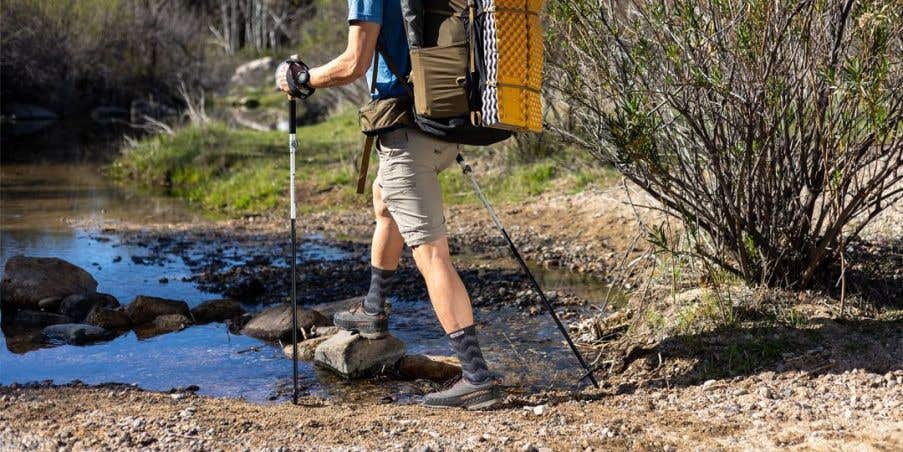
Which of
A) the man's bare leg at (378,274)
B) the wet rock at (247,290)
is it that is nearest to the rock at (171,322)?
the wet rock at (247,290)

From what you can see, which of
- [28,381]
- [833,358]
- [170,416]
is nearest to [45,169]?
[28,381]

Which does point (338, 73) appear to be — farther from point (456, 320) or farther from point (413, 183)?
point (456, 320)

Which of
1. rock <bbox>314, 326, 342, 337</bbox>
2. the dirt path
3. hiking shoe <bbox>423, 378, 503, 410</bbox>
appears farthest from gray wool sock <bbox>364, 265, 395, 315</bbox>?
rock <bbox>314, 326, 342, 337</bbox>

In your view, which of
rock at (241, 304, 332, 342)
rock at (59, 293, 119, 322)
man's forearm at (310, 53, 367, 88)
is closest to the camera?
man's forearm at (310, 53, 367, 88)

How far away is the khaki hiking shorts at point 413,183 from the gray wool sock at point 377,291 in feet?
2.08

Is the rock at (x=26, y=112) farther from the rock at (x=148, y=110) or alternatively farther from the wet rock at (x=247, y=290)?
the wet rock at (x=247, y=290)

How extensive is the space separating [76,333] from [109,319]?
0.34 meters

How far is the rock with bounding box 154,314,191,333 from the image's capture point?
7.36 m

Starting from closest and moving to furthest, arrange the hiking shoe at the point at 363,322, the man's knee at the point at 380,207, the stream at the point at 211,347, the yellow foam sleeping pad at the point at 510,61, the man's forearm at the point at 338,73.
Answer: the yellow foam sleeping pad at the point at 510,61
the man's forearm at the point at 338,73
the man's knee at the point at 380,207
the hiking shoe at the point at 363,322
the stream at the point at 211,347

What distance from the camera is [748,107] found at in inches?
208

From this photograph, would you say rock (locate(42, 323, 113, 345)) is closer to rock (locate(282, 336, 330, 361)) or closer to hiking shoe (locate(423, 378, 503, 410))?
rock (locate(282, 336, 330, 361))

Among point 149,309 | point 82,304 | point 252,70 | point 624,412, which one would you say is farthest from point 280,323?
point 252,70

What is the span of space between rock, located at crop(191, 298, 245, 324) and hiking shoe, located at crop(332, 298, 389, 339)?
200 centimetres

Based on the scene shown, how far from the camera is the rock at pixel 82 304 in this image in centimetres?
777
